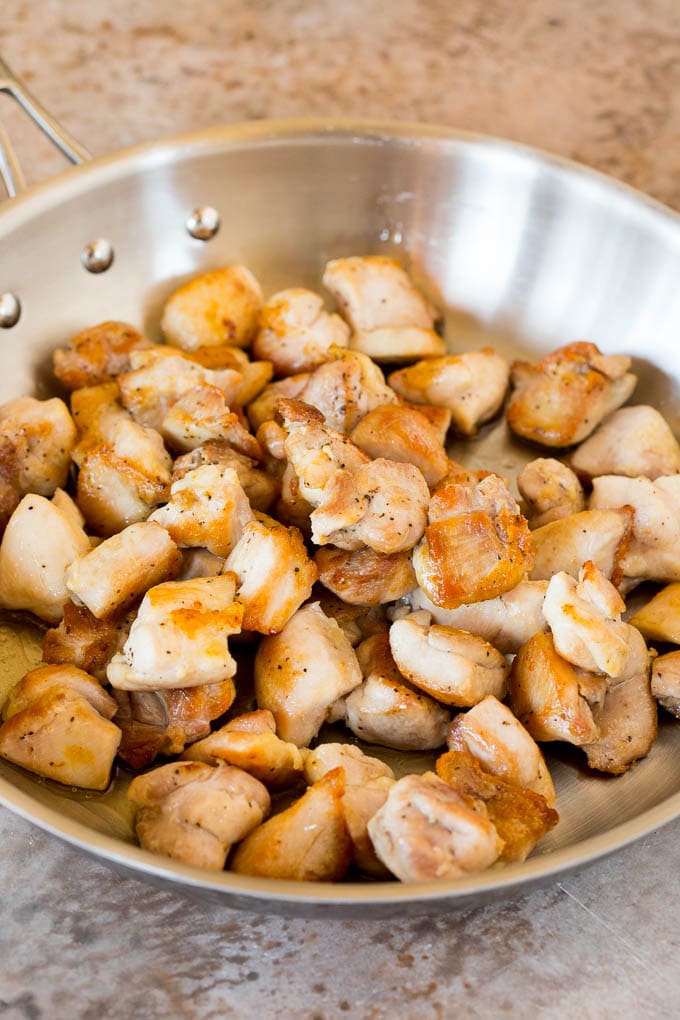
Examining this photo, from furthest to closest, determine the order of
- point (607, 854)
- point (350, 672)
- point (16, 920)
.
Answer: point (350, 672)
point (16, 920)
point (607, 854)

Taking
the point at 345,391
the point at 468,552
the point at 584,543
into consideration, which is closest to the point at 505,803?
the point at 468,552

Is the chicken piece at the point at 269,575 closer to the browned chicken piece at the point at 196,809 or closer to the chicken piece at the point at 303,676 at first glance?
the chicken piece at the point at 303,676

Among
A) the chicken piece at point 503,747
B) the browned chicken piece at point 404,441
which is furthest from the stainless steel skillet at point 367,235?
the chicken piece at point 503,747

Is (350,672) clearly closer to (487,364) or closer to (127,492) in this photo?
(127,492)

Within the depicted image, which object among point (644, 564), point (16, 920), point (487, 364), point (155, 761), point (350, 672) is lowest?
point (16, 920)

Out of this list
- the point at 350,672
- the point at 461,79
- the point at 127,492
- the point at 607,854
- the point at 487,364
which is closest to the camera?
the point at 607,854

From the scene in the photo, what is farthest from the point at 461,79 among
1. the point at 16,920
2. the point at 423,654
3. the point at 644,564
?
the point at 16,920
